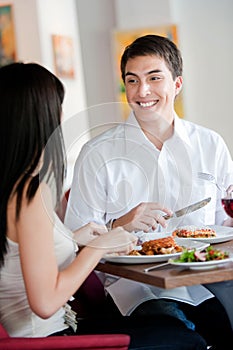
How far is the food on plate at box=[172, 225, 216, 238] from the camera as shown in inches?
73.8

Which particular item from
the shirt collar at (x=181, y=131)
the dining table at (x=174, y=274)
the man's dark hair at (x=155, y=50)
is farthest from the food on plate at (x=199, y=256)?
the man's dark hair at (x=155, y=50)

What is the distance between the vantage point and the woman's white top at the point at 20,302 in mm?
1551

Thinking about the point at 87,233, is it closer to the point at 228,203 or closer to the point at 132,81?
the point at 228,203

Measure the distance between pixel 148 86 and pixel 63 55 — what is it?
3393 millimetres

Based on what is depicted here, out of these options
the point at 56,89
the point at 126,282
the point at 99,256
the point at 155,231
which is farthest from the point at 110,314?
the point at 56,89

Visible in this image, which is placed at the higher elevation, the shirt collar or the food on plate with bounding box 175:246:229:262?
the shirt collar

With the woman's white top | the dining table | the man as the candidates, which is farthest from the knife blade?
the woman's white top

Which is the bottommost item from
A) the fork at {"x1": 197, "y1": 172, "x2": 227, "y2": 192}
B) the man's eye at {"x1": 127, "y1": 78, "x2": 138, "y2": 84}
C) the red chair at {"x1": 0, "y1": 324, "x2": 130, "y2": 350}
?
the red chair at {"x1": 0, "y1": 324, "x2": 130, "y2": 350}

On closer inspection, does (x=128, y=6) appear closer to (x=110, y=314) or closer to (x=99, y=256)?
(x=110, y=314)

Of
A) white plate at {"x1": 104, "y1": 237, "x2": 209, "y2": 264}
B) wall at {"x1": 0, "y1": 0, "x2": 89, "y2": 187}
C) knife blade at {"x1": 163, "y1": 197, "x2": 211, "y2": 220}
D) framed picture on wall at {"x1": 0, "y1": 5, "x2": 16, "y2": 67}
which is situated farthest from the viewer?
framed picture on wall at {"x1": 0, "y1": 5, "x2": 16, "y2": 67}

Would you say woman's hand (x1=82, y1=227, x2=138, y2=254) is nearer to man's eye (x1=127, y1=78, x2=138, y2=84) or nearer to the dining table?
the dining table

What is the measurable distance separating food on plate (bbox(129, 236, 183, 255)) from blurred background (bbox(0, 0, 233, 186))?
384 centimetres

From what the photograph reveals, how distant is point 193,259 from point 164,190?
606 millimetres

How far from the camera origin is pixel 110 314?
2109mm
